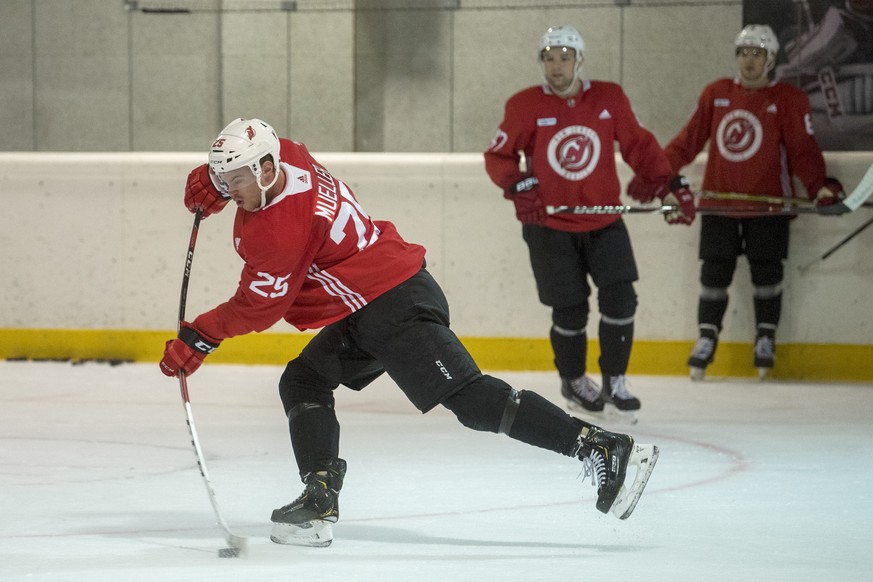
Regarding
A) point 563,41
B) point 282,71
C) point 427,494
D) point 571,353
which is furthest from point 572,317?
point 282,71

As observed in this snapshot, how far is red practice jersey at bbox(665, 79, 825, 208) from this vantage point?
6.01m

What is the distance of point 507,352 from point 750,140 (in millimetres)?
1454

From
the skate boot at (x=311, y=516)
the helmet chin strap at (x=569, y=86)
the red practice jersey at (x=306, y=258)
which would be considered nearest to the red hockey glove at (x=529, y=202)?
the helmet chin strap at (x=569, y=86)

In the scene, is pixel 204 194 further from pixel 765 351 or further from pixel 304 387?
pixel 765 351

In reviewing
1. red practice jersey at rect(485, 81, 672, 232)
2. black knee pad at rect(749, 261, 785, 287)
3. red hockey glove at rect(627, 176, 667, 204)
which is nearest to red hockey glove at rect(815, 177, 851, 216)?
black knee pad at rect(749, 261, 785, 287)

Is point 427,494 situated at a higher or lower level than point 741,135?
lower

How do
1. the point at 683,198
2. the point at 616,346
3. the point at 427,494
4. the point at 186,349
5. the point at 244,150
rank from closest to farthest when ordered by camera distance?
the point at 244,150, the point at 186,349, the point at 427,494, the point at 616,346, the point at 683,198

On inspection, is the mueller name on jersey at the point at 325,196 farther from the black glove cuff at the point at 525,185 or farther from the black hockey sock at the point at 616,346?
the black hockey sock at the point at 616,346

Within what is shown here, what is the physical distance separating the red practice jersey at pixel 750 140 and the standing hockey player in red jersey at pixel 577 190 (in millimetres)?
907

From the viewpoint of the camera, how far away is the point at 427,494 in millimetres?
3574

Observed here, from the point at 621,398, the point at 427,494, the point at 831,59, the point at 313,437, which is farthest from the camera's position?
the point at 831,59

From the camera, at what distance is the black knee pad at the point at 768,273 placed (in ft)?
19.6

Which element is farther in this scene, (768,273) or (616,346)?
(768,273)

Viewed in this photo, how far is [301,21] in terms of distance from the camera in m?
7.09
